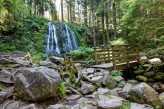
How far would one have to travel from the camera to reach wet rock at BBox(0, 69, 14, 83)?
6650 mm

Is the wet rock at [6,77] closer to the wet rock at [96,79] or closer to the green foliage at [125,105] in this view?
the wet rock at [96,79]

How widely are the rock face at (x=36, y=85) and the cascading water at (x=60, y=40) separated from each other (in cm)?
1321

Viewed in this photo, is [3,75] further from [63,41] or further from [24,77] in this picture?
[63,41]

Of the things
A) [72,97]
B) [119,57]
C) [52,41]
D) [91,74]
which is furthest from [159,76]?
[52,41]

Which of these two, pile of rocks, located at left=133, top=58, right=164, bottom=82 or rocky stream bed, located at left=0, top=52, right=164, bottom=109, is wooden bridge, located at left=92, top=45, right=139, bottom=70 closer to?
pile of rocks, located at left=133, top=58, right=164, bottom=82

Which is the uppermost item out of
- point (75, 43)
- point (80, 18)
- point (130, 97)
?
point (80, 18)

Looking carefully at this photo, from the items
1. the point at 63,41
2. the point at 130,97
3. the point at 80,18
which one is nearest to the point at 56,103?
the point at 130,97

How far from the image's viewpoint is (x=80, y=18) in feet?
145

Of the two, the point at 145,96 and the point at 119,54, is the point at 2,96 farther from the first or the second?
the point at 119,54

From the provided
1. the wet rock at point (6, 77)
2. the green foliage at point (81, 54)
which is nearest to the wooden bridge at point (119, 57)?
the green foliage at point (81, 54)

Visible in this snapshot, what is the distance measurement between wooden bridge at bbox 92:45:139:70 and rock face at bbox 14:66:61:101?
4844 millimetres

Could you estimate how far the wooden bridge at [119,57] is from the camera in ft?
34.9

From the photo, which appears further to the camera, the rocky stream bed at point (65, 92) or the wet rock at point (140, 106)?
the wet rock at point (140, 106)

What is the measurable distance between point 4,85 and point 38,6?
30678 millimetres
